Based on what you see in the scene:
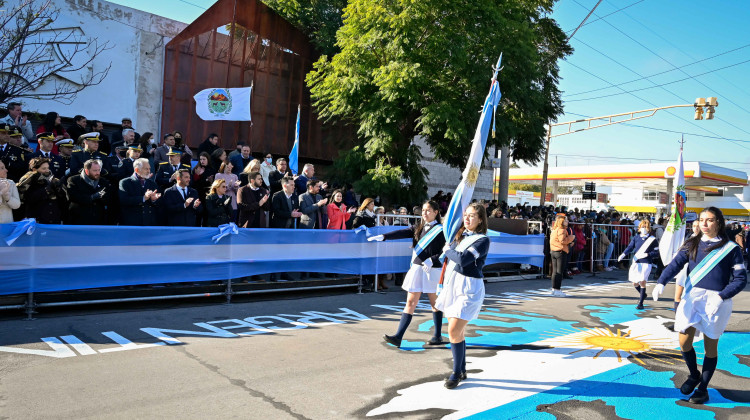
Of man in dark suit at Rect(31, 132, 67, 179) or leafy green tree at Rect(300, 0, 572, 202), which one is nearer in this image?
man in dark suit at Rect(31, 132, 67, 179)

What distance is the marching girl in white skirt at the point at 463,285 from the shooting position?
16.9 ft

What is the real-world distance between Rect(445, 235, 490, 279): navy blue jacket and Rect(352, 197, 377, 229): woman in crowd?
5.35 metres

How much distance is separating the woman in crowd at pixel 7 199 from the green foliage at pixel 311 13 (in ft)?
53.6

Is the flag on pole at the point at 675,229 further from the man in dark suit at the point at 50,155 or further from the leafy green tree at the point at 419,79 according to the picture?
the man in dark suit at the point at 50,155

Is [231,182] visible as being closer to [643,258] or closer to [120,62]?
[643,258]

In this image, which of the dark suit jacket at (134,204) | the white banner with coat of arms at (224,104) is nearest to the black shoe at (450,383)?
the dark suit jacket at (134,204)

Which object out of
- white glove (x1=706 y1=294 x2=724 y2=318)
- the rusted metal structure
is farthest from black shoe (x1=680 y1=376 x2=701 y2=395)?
the rusted metal structure

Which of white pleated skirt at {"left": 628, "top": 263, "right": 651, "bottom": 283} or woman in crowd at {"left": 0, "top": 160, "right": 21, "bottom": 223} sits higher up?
woman in crowd at {"left": 0, "top": 160, "right": 21, "bottom": 223}

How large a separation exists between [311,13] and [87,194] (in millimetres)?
17050

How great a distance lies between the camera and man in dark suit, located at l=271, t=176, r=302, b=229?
991cm

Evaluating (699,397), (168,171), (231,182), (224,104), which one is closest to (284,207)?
(231,182)

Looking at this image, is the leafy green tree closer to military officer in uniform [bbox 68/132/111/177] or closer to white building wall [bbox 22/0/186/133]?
white building wall [bbox 22/0/186/133]

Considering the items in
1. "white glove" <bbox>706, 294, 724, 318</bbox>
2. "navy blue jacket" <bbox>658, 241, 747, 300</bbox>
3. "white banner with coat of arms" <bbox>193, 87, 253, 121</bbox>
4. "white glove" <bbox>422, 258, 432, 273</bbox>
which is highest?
"white banner with coat of arms" <bbox>193, 87, 253, 121</bbox>

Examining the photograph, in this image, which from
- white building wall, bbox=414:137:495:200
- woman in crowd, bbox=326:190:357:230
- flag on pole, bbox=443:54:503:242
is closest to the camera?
flag on pole, bbox=443:54:503:242
